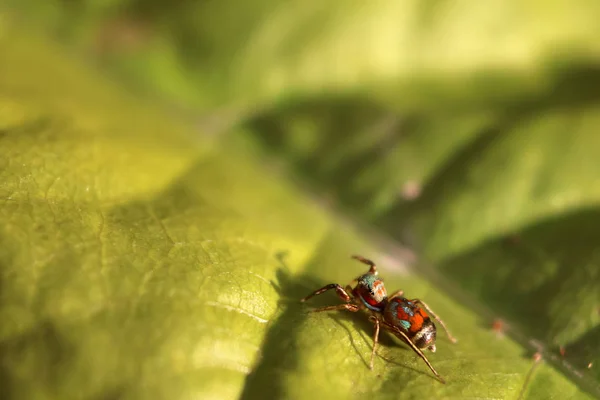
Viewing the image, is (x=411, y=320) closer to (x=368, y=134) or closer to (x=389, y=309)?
(x=389, y=309)

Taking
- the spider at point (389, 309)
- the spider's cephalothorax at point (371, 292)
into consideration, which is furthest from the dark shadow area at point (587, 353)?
the spider's cephalothorax at point (371, 292)

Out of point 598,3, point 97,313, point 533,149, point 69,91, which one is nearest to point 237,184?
point 69,91

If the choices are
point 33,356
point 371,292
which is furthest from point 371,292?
point 33,356

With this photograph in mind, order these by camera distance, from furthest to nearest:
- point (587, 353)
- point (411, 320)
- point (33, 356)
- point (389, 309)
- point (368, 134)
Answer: point (368, 134) → point (389, 309) → point (411, 320) → point (587, 353) → point (33, 356)

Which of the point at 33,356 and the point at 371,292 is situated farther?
the point at 371,292

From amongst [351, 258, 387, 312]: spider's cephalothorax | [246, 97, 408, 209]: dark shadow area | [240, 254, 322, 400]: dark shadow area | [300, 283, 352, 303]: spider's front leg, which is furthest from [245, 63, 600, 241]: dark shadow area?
[240, 254, 322, 400]: dark shadow area

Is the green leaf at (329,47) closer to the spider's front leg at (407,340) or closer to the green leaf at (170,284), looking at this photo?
the green leaf at (170,284)

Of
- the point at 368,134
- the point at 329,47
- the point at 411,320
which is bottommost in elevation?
the point at 411,320

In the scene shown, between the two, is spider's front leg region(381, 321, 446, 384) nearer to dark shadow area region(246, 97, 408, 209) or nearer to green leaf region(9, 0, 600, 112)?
dark shadow area region(246, 97, 408, 209)
